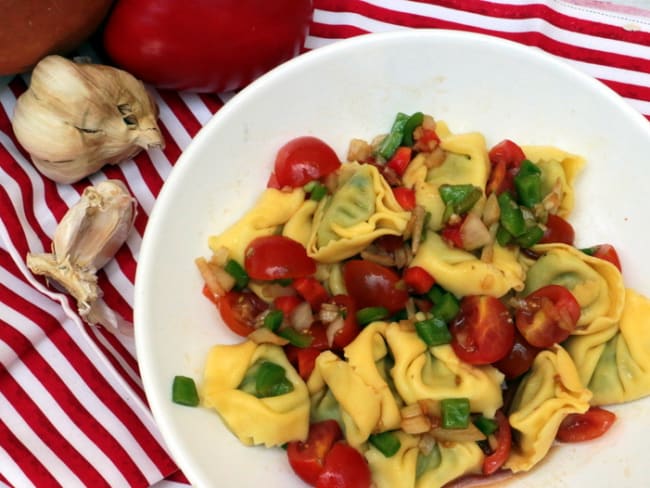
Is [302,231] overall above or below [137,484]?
above

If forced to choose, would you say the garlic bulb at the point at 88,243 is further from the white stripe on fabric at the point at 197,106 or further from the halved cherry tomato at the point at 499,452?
the halved cherry tomato at the point at 499,452

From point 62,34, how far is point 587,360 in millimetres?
1365

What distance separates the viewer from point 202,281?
71.1 inches

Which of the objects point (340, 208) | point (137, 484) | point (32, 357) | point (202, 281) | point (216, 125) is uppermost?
point (216, 125)

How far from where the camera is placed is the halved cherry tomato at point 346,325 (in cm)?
179

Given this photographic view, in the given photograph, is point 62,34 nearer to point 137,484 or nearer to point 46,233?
point 46,233

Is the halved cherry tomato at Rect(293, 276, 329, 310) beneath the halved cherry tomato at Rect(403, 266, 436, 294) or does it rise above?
beneath

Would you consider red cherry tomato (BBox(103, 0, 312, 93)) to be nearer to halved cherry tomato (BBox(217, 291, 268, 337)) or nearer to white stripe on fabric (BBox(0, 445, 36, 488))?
halved cherry tomato (BBox(217, 291, 268, 337))

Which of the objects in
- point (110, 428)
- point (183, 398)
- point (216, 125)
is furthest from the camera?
point (110, 428)

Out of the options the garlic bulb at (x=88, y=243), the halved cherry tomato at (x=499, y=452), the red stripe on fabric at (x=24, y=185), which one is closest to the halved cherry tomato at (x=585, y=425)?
the halved cherry tomato at (x=499, y=452)

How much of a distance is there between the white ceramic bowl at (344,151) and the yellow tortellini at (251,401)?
38mm

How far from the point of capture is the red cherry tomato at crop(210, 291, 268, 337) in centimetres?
179

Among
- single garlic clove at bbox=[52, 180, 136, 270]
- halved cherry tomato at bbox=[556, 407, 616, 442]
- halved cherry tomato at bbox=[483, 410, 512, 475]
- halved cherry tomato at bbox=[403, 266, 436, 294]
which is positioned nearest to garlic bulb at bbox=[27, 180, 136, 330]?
single garlic clove at bbox=[52, 180, 136, 270]

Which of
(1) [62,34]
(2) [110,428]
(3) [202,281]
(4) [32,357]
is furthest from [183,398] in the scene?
(1) [62,34]
